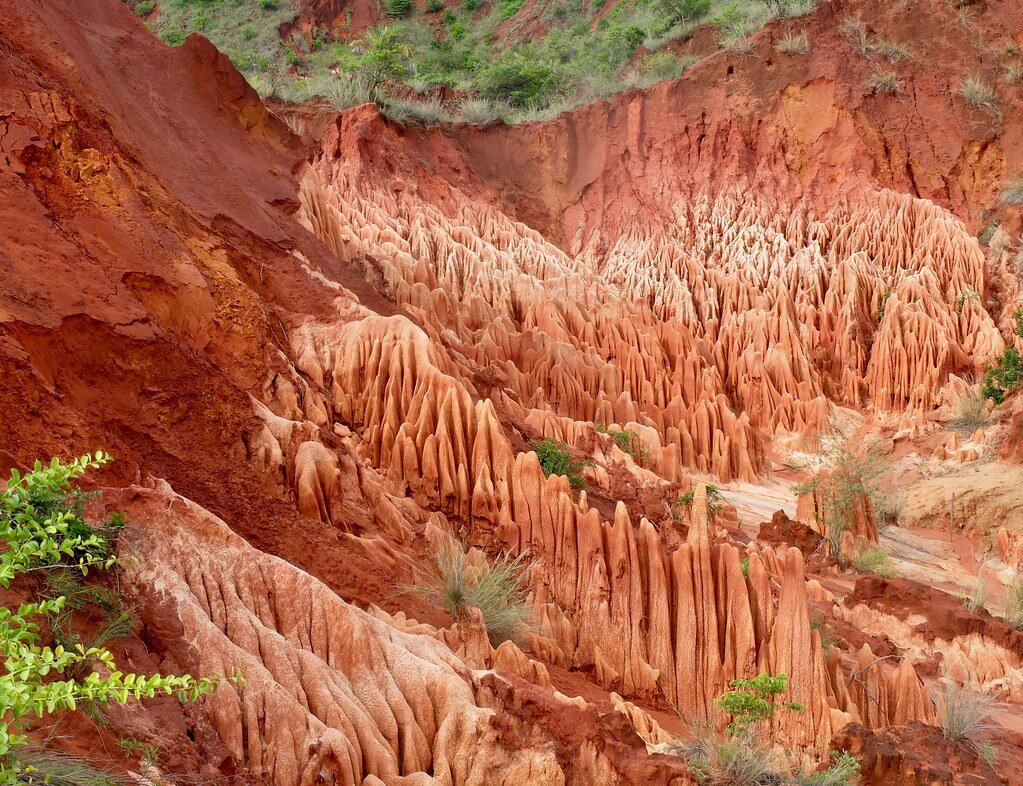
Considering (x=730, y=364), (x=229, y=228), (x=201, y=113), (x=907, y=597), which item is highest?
(x=201, y=113)

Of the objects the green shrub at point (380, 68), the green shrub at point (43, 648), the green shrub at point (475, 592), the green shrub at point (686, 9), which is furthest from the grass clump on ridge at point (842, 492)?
the green shrub at point (686, 9)

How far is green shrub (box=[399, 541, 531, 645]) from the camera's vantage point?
644cm

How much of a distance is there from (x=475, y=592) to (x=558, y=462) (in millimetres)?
4147

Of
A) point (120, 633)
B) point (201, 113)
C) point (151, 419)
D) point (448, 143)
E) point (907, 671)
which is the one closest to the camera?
point (120, 633)

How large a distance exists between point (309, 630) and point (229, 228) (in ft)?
22.4

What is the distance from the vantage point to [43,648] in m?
2.63

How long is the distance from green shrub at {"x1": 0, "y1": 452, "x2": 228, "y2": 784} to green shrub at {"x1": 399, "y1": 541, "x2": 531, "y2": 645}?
257cm

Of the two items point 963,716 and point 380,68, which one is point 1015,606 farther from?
point 380,68

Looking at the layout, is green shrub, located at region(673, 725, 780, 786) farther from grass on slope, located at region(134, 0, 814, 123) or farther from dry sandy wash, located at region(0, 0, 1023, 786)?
grass on slope, located at region(134, 0, 814, 123)

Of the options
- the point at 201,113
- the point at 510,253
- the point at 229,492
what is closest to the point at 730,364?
the point at 510,253

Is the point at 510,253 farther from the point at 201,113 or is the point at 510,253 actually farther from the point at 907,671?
the point at 907,671

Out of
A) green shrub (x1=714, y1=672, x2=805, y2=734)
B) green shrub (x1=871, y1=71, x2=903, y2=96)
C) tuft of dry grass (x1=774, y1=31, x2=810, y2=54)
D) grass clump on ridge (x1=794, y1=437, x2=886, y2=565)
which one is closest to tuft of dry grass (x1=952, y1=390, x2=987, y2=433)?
grass clump on ridge (x1=794, y1=437, x2=886, y2=565)

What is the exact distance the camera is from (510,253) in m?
19.9

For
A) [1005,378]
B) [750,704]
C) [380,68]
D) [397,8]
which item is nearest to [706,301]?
[1005,378]
